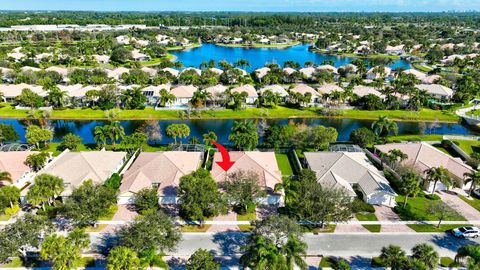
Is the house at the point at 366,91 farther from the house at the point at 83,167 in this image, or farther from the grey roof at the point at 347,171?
the house at the point at 83,167

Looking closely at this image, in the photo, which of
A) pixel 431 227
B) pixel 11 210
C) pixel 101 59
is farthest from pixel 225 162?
pixel 101 59

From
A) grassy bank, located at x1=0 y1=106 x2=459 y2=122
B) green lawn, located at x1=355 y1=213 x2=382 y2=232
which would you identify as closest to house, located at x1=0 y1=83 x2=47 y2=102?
grassy bank, located at x1=0 y1=106 x2=459 y2=122

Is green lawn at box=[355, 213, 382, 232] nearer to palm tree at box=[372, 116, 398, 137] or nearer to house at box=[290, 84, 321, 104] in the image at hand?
palm tree at box=[372, 116, 398, 137]

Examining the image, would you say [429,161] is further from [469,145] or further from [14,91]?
[14,91]

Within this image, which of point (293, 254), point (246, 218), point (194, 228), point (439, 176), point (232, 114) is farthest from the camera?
point (232, 114)

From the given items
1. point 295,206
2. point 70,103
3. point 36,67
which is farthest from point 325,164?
point 36,67

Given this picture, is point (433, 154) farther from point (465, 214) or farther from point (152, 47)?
point (152, 47)
